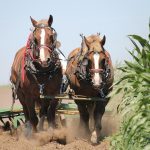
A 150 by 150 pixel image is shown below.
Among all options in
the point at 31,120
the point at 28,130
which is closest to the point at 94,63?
the point at 31,120

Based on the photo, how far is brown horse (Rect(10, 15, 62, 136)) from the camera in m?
8.22

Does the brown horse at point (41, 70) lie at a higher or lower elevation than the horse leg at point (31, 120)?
higher

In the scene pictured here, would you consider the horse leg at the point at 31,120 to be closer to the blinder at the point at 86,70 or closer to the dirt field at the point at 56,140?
the dirt field at the point at 56,140

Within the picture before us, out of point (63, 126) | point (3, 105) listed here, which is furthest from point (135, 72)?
point (3, 105)

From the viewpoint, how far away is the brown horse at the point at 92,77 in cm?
841

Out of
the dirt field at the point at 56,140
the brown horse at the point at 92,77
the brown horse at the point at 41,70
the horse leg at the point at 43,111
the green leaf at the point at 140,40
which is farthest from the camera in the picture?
the horse leg at the point at 43,111

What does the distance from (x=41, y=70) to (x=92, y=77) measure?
36.3 inches

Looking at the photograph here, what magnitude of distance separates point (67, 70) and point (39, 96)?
4.34ft

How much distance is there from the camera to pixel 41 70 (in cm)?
847

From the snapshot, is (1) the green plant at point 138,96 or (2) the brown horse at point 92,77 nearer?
(1) the green plant at point 138,96

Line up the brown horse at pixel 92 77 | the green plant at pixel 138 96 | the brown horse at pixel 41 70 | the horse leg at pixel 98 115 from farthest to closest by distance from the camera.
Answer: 1. the horse leg at pixel 98 115
2. the brown horse at pixel 92 77
3. the brown horse at pixel 41 70
4. the green plant at pixel 138 96

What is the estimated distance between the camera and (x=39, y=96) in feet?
28.6

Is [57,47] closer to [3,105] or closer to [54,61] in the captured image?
[54,61]

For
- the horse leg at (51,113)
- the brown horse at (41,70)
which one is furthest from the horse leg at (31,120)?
the horse leg at (51,113)
